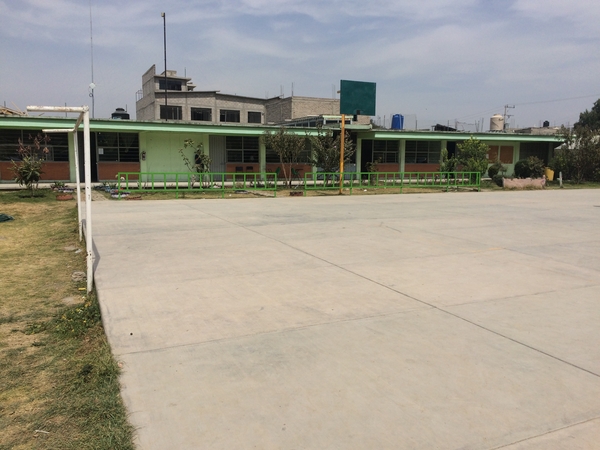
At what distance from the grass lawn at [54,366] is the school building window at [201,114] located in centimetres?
4044

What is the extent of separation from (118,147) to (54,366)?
23.9m

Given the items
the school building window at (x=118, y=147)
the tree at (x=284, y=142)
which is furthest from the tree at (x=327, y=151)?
the school building window at (x=118, y=147)

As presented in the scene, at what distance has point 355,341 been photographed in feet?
14.8

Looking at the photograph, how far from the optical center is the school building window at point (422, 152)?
34.4m

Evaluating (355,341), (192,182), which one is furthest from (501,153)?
(355,341)

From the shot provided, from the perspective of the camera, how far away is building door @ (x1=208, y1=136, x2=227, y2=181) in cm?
2828

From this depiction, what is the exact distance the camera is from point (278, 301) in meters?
5.72

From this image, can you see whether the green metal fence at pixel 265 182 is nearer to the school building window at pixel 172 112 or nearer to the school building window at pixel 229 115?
the school building window at pixel 229 115

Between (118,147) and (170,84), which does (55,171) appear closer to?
(118,147)

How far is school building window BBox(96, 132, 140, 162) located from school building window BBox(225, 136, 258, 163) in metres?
5.22

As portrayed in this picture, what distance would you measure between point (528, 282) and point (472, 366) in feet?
10.5

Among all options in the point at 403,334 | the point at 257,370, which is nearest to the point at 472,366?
the point at 403,334

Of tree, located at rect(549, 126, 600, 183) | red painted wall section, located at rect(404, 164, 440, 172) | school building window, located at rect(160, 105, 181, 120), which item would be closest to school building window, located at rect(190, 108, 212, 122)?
school building window, located at rect(160, 105, 181, 120)

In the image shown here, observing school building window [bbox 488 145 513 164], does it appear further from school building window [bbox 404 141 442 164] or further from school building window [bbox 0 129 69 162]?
school building window [bbox 0 129 69 162]
